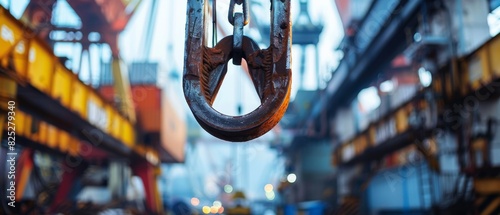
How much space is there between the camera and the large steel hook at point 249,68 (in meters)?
2.11

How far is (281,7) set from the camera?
236cm

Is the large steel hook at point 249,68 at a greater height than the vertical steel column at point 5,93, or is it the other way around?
the vertical steel column at point 5,93

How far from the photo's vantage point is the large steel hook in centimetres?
211

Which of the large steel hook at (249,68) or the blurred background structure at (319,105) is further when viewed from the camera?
the blurred background structure at (319,105)

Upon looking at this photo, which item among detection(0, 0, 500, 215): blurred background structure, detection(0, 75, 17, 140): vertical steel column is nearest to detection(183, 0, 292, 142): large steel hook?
detection(0, 0, 500, 215): blurred background structure

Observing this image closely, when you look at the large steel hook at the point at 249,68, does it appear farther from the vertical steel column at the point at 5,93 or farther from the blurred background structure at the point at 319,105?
the vertical steel column at the point at 5,93

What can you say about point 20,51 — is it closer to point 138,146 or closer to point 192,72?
point 192,72

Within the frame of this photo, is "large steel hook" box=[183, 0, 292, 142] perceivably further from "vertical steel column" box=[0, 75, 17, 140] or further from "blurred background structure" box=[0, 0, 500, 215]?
"vertical steel column" box=[0, 75, 17, 140]

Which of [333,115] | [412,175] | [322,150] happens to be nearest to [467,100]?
[412,175]

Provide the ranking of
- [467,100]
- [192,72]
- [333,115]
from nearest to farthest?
1. [192,72]
2. [467,100]
3. [333,115]

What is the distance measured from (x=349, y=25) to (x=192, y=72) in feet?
35.7

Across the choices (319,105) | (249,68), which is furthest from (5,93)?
(319,105)

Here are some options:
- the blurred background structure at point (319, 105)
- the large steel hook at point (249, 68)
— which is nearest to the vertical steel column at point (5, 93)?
the blurred background structure at point (319, 105)

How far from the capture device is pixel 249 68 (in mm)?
2338
